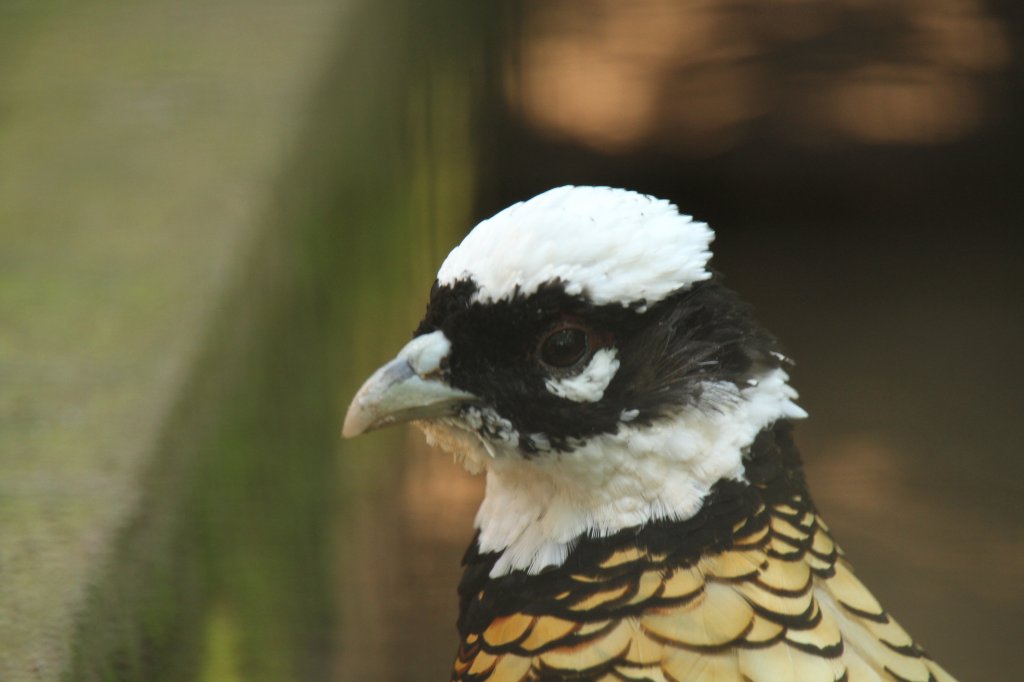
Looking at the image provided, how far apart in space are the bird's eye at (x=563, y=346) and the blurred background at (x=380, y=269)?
30.9 inches

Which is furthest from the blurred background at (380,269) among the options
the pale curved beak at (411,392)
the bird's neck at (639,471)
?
the bird's neck at (639,471)

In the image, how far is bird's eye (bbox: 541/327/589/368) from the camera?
1805mm

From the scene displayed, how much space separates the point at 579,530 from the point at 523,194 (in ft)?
9.45

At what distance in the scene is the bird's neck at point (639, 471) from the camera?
1.84 m

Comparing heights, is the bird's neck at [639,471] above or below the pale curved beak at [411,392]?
below

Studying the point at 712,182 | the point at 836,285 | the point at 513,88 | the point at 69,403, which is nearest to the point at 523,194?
the point at 513,88

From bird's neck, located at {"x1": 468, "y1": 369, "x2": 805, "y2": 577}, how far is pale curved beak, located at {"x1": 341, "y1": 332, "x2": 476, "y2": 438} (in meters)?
0.13

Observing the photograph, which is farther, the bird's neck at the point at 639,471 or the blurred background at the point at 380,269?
the blurred background at the point at 380,269

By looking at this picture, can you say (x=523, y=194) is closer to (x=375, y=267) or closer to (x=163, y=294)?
(x=375, y=267)

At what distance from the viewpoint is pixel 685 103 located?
5.26m

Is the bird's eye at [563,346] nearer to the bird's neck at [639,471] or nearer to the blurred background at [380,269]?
the bird's neck at [639,471]

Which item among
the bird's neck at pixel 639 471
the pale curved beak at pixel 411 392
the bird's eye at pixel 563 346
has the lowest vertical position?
the bird's neck at pixel 639 471

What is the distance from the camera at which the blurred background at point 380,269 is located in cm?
239

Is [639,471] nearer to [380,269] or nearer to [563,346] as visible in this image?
[563,346]
